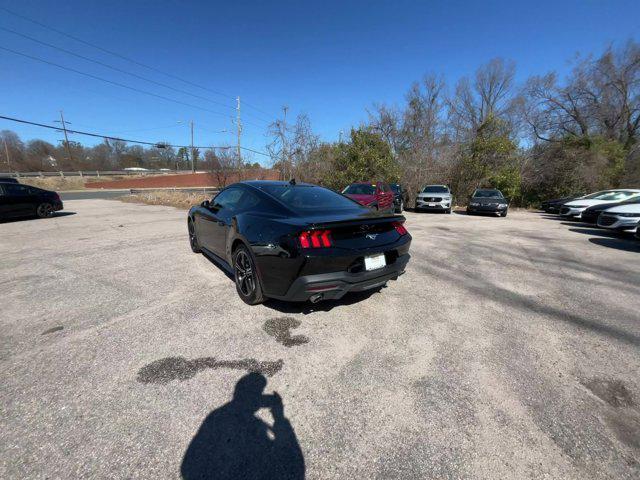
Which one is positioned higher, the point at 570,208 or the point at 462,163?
the point at 462,163

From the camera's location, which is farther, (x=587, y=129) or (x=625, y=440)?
(x=587, y=129)

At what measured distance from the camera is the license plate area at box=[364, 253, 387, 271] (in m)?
2.95

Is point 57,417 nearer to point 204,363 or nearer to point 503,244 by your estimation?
point 204,363

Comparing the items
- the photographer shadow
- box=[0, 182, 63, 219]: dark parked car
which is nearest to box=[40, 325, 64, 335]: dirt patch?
the photographer shadow

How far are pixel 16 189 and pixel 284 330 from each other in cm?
1321

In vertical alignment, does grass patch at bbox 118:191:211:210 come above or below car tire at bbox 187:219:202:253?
below

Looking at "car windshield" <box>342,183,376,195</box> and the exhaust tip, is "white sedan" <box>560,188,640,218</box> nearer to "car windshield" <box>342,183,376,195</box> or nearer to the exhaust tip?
"car windshield" <box>342,183,376,195</box>

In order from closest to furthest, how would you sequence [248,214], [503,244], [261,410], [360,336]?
[261,410] < [360,336] < [248,214] < [503,244]

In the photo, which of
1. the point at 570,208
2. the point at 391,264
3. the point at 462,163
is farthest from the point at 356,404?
the point at 462,163

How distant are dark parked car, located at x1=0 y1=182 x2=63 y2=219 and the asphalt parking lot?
27.9ft

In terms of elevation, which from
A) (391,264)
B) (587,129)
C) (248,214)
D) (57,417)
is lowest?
(57,417)

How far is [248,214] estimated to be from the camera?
3.54 m

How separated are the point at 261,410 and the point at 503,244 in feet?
24.8

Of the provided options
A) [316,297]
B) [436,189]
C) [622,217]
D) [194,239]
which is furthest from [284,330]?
[436,189]
